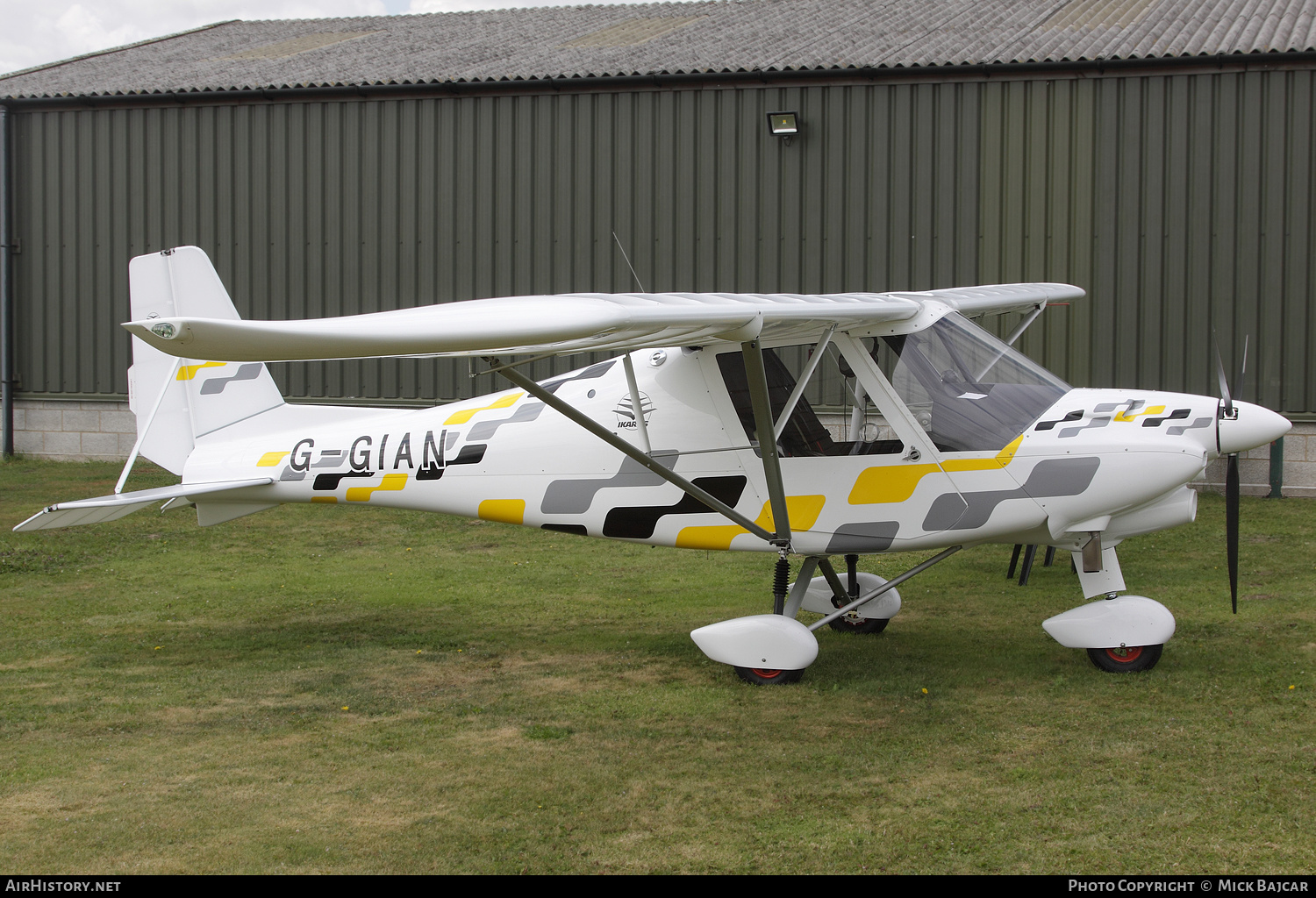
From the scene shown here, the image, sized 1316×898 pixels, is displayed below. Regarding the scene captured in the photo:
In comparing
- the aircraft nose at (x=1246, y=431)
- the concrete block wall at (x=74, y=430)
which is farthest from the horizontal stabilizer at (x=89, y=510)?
the concrete block wall at (x=74, y=430)

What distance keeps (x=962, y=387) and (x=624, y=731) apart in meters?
2.87

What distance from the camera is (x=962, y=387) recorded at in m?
7.04

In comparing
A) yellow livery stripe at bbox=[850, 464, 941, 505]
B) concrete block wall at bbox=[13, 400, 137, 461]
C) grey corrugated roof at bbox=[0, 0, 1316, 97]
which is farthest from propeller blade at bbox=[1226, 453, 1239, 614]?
concrete block wall at bbox=[13, 400, 137, 461]

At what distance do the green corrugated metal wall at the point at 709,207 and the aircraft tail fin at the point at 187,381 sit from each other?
352 inches

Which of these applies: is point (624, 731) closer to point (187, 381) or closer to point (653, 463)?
point (653, 463)

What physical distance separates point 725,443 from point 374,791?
3.02 meters

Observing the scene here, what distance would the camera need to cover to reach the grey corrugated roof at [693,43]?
53.3 feet

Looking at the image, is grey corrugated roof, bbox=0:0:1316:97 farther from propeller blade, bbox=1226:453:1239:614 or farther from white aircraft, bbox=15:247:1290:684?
propeller blade, bbox=1226:453:1239:614

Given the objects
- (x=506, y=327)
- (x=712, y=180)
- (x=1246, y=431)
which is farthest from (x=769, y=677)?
(x=712, y=180)

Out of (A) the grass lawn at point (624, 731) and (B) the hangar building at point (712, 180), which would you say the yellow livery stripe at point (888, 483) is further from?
(B) the hangar building at point (712, 180)

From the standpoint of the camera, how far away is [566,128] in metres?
17.3

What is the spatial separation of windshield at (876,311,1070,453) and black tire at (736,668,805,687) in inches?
63.7

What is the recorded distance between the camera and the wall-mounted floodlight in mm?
16375
